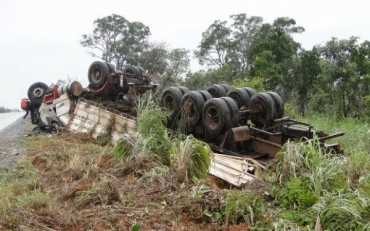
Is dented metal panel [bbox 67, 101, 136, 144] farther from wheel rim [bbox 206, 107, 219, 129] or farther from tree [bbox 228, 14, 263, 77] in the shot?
tree [bbox 228, 14, 263, 77]

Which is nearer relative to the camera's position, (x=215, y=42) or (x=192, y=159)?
(x=192, y=159)

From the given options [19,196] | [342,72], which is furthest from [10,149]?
[342,72]

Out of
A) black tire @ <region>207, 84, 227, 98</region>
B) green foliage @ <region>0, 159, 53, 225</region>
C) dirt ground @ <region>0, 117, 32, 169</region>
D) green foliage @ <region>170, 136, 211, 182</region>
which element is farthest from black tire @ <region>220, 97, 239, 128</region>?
dirt ground @ <region>0, 117, 32, 169</region>

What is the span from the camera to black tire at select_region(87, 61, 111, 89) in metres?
11.6

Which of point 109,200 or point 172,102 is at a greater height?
point 172,102

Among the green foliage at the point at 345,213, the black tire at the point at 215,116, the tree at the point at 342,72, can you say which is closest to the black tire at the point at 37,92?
the black tire at the point at 215,116

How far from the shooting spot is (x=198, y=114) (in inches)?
347

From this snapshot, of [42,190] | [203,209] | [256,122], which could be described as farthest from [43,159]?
[256,122]

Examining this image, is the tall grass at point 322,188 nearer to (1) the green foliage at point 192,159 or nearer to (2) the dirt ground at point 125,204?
(2) the dirt ground at point 125,204

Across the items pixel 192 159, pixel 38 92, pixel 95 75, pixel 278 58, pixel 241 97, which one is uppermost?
pixel 278 58

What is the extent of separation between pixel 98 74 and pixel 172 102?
3.43 metres

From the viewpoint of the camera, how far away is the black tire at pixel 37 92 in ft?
42.5

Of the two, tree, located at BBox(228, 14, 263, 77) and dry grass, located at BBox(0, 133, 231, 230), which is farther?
tree, located at BBox(228, 14, 263, 77)

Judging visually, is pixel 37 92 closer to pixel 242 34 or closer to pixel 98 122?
pixel 98 122
